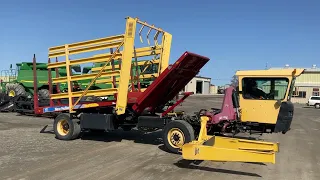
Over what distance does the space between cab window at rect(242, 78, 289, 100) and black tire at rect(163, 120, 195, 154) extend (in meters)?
2.38

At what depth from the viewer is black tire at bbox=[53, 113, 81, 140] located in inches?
430

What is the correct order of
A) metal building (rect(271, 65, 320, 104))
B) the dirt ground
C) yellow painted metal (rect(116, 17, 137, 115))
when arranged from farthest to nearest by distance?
metal building (rect(271, 65, 320, 104))
yellow painted metal (rect(116, 17, 137, 115))
the dirt ground

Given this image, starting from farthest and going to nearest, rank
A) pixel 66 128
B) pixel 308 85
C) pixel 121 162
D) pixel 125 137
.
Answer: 1. pixel 308 85
2. pixel 125 137
3. pixel 66 128
4. pixel 121 162

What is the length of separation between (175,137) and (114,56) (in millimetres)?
2981

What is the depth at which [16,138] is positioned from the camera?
36.6 ft

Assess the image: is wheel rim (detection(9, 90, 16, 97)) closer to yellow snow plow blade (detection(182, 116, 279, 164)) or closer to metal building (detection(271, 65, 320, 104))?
yellow snow plow blade (detection(182, 116, 279, 164))

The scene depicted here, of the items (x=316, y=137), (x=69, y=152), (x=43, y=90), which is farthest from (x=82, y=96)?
(x=43, y=90)

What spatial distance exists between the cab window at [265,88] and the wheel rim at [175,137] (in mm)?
2480

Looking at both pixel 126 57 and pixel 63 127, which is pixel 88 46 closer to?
pixel 126 57

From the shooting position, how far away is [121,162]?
7.88 m

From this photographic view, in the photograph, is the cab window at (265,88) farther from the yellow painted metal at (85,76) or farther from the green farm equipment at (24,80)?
the green farm equipment at (24,80)

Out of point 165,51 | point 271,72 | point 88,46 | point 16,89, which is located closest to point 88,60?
point 88,46

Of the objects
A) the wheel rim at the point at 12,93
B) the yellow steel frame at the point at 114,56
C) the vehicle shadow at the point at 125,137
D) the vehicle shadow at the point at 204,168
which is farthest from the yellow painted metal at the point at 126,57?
the wheel rim at the point at 12,93

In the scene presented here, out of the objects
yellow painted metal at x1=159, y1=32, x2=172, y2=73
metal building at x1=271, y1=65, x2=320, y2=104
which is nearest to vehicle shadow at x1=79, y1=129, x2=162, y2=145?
yellow painted metal at x1=159, y1=32, x2=172, y2=73
